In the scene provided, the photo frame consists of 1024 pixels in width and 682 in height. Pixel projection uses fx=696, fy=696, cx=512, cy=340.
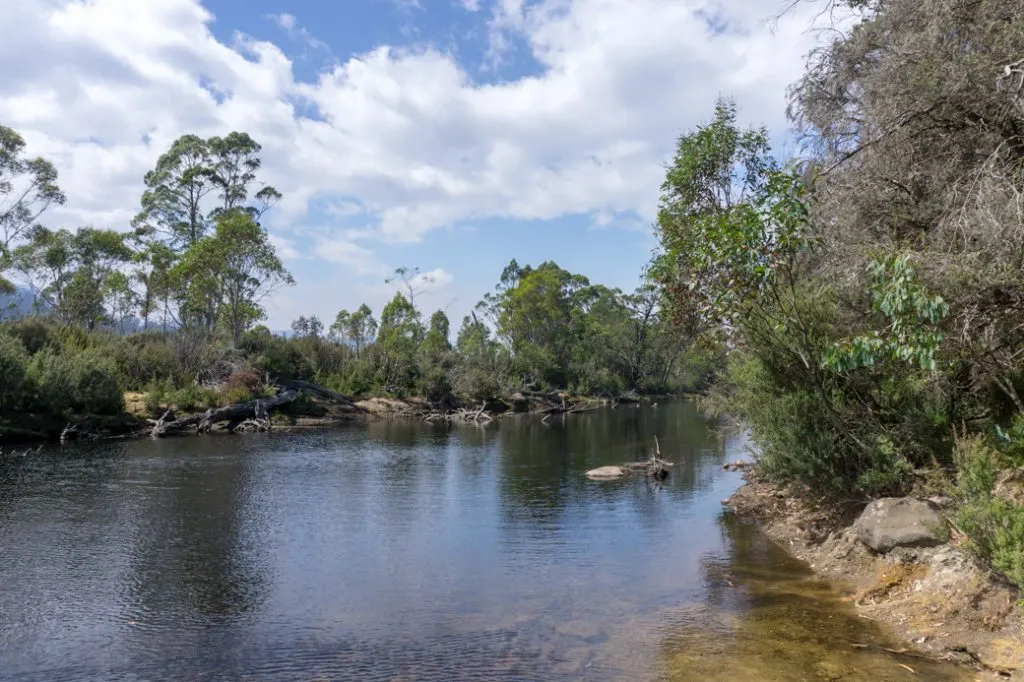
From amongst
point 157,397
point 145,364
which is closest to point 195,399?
point 157,397

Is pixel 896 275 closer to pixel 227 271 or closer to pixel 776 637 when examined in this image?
pixel 776 637

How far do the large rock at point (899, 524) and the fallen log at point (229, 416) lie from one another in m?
33.8

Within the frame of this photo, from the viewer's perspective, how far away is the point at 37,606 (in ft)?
37.6

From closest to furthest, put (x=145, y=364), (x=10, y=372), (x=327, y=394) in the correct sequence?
(x=10, y=372) < (x=145, y=364) < (x=327, y=394)

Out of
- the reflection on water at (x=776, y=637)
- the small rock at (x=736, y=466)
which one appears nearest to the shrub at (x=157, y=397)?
the small rock at (x=736, y=466)

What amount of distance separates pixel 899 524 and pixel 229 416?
37803mm

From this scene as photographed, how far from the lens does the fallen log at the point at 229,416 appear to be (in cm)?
3684

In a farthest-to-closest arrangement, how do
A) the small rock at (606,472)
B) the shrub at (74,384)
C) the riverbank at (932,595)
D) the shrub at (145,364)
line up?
the shrub at (145,364) < the shrub at (74,384) < the small rock at (606,472) < the riverbank at (932,595)

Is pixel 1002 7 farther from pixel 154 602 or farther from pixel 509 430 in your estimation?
pixel 509 430

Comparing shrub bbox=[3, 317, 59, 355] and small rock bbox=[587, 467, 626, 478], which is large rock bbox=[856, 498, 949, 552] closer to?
small rock bbox=[587, 467, 626, 478]

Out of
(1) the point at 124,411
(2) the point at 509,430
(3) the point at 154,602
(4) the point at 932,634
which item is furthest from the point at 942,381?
(1) the point at 124,411

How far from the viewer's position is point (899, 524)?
11234mm

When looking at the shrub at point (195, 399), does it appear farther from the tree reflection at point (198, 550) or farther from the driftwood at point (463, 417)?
the tree reflection at point (198, 550)

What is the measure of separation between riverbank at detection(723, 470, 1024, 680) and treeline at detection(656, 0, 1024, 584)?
72cm
